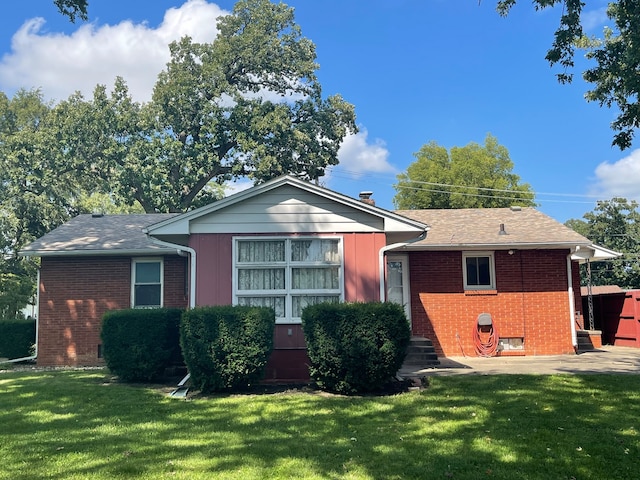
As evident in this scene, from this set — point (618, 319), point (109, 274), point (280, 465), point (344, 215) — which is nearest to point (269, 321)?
point (344, 215)

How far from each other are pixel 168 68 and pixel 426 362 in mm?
21459

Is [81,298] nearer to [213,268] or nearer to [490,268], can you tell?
[213,268]

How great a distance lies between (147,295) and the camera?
14.0 meters

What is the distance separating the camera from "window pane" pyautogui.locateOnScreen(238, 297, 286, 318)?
10383 millimetres

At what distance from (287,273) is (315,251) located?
0.70 m

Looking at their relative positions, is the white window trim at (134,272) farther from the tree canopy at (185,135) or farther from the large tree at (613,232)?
the large tree at (613,232)

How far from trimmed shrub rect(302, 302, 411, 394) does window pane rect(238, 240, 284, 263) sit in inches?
84.1

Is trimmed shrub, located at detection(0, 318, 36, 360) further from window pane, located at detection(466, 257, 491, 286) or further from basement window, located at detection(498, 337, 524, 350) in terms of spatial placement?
basement window, located at detection(498, 337, 524, 350)

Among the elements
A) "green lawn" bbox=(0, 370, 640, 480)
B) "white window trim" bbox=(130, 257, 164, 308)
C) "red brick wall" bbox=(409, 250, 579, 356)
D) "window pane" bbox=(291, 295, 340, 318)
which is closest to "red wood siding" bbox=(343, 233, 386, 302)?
"window pane" bbox=(291, 295, 340, 318)

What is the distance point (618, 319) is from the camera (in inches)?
653

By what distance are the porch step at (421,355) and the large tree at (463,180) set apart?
24.4 metres

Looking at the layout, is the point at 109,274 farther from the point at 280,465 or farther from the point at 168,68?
the point at 168,68

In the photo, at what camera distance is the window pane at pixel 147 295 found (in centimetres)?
1396

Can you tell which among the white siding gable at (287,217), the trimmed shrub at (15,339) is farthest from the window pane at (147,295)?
the white siding gable at (287,217)
